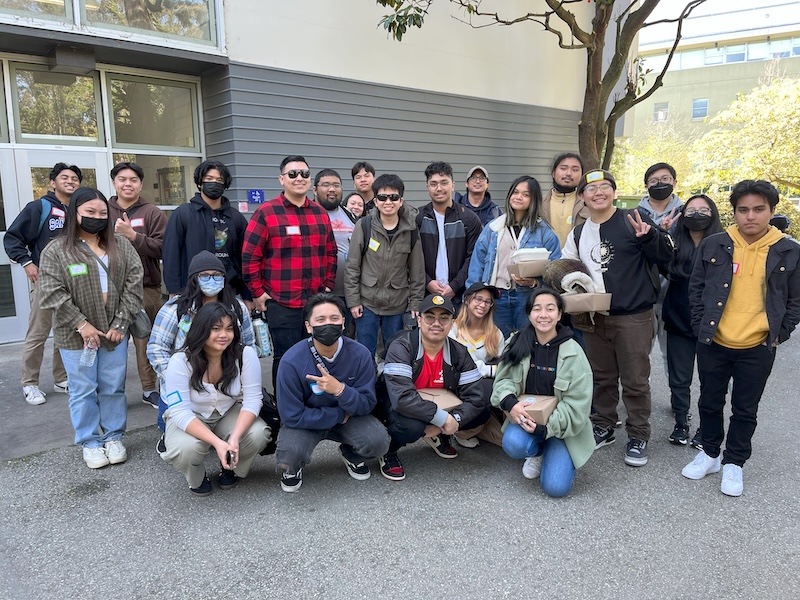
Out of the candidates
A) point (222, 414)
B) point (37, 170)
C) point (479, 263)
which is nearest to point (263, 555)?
point (222, 414)

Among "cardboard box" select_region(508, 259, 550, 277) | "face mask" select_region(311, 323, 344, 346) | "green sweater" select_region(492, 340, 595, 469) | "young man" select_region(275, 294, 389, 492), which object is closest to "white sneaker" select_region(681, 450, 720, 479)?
"green sweater" select_region(492, 340, 595, 469)

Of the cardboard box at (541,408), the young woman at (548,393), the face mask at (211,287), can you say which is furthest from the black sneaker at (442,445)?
the face mask at (211,287)

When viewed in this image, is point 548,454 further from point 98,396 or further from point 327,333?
point 98,396

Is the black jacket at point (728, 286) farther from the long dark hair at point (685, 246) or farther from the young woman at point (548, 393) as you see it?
the young woman at point (548, 393)

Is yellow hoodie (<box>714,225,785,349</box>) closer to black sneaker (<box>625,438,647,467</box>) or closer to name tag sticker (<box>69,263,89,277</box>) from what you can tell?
A: black sneaker (<box>625,438,647,467</box>)

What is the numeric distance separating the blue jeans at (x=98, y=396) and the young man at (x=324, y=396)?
4.09ft

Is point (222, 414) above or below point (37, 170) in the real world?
below

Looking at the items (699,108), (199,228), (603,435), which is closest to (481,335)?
(603,435)

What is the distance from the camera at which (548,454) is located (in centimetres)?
346

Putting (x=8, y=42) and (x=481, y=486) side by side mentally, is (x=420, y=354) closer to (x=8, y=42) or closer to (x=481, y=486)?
(x=481, y=486)

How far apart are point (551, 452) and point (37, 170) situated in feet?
21.8

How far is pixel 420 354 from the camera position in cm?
372

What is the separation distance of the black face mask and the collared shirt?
3.25 ft

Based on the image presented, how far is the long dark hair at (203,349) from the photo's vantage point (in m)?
3.26
